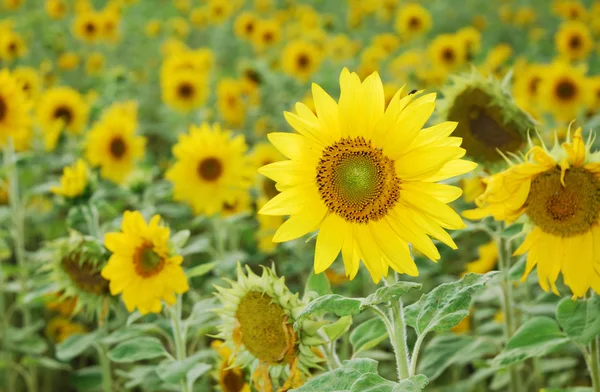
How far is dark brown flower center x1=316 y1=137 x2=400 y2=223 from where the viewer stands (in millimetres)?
1232

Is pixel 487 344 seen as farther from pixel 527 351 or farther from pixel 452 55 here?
pixel 452 55

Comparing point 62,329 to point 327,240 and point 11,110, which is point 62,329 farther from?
point 327,240

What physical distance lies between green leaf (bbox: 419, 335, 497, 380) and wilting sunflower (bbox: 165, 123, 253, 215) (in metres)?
1.26

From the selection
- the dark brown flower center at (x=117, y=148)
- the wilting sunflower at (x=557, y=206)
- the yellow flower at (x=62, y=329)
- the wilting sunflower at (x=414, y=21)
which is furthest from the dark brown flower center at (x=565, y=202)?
the wilting sunflower at (x=414, y=21)

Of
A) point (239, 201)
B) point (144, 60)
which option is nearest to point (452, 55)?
point (239, 201)

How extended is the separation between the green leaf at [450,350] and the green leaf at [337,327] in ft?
1.46

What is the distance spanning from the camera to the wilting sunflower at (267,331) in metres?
1.39

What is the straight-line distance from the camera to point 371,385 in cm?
115

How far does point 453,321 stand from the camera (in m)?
1.19

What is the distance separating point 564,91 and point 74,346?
2942 mm

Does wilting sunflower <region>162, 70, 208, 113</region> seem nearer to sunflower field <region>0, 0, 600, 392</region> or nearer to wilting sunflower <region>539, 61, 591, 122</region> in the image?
sunflower field <region>0, 0, 600, 392</region>

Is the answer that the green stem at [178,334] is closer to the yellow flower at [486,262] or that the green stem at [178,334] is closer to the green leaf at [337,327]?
the green leaf at [337,327]

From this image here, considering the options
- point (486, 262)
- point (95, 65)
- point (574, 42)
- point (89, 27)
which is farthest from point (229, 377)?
point (89, 27)

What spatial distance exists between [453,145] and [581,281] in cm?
45
